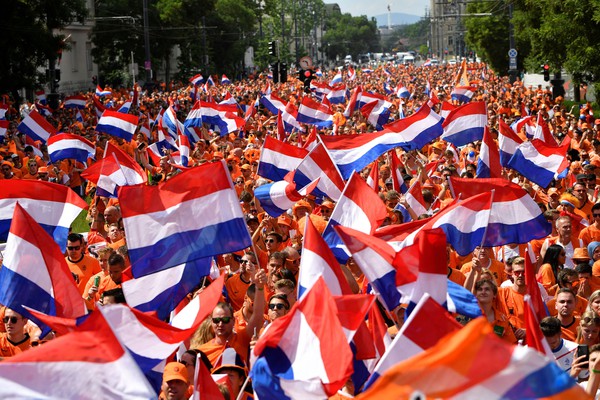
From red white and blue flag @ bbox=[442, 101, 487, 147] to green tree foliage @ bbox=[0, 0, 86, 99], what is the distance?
22963mm

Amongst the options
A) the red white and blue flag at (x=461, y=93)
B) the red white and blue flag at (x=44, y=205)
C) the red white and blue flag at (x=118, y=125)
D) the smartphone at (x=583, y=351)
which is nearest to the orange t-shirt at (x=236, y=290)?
the red white and blue flag at (x=44, y=205)

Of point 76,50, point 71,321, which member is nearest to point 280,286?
point 71,321

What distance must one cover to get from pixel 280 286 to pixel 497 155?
6023mm

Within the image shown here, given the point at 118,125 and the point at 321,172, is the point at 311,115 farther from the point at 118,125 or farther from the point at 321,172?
the point at 321,172

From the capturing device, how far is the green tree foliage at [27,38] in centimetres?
3666

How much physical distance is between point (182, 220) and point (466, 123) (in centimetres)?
918

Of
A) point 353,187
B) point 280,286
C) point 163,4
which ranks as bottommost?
point 280,286

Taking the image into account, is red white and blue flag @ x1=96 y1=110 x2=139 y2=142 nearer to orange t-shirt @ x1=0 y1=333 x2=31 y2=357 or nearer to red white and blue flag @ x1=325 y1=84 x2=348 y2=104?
red white and blue flag @ x1=325 y1=84 x2=348 y2=104

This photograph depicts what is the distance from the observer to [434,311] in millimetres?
5586

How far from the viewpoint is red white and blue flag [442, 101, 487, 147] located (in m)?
16.7

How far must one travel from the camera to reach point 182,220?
26.8 feet

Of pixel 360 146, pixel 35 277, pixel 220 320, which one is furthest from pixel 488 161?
pixel 35 277

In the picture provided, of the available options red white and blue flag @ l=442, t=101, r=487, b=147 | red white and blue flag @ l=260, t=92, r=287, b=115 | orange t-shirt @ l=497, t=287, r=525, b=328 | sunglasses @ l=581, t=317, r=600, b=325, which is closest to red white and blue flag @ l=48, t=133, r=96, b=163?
red white and blue flag @ l=442, t=101, r=487, b=147

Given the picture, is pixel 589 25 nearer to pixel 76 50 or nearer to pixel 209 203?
pixel 209 203
